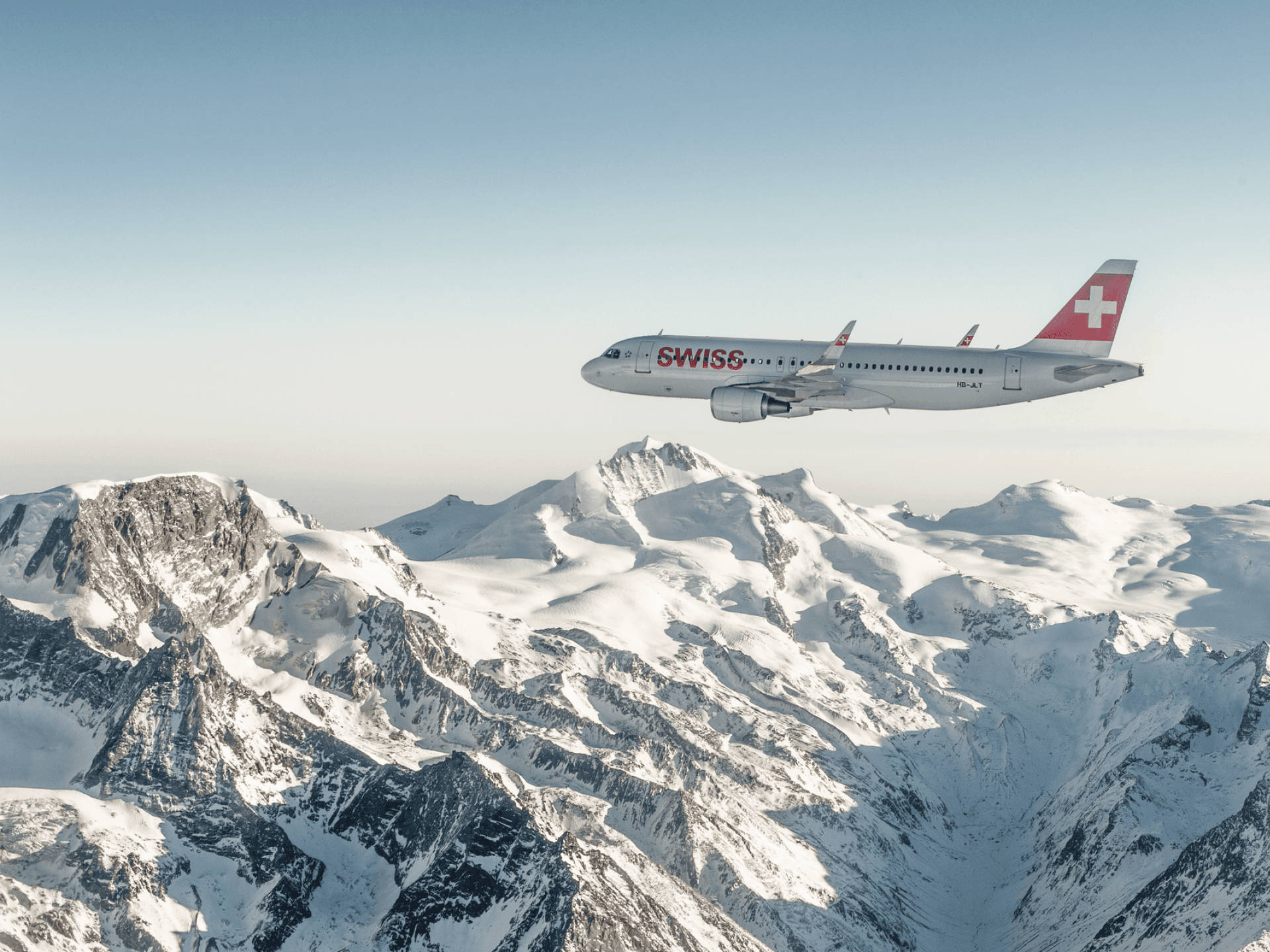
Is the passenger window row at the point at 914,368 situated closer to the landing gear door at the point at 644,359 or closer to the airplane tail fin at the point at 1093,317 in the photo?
the airplane tail fin at the point at 1093,317

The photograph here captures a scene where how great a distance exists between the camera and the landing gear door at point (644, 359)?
427ft

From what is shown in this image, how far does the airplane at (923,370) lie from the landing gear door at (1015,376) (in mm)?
67

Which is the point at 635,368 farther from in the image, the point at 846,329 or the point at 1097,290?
the point at 1097,290

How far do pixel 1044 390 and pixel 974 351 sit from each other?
799 cm

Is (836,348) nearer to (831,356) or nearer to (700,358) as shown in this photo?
(831,356)

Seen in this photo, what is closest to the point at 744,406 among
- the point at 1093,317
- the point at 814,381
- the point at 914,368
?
the point at 814,381

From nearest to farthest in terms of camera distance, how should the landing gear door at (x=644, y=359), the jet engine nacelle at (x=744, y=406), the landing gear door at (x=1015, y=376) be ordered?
the jet engine nacelle at (x=744, y=406) < the landing gear door at (x=1015, y=376) < the landing gear door at (x=644, y=359)

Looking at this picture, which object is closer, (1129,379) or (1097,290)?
(1129,379)

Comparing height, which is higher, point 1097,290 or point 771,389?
point 1097,290

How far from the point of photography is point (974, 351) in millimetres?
117000

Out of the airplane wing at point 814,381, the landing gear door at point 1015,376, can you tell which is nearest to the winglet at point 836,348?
the airplane wing at point 814,381

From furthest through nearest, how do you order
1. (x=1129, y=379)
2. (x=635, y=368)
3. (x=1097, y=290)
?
(x=635, y=368) < (x=1097, y=290) < (x=1129, y=379)

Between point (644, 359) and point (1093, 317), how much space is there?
1934 inches

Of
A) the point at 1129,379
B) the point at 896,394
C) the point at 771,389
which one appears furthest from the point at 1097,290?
the point at 771,389
